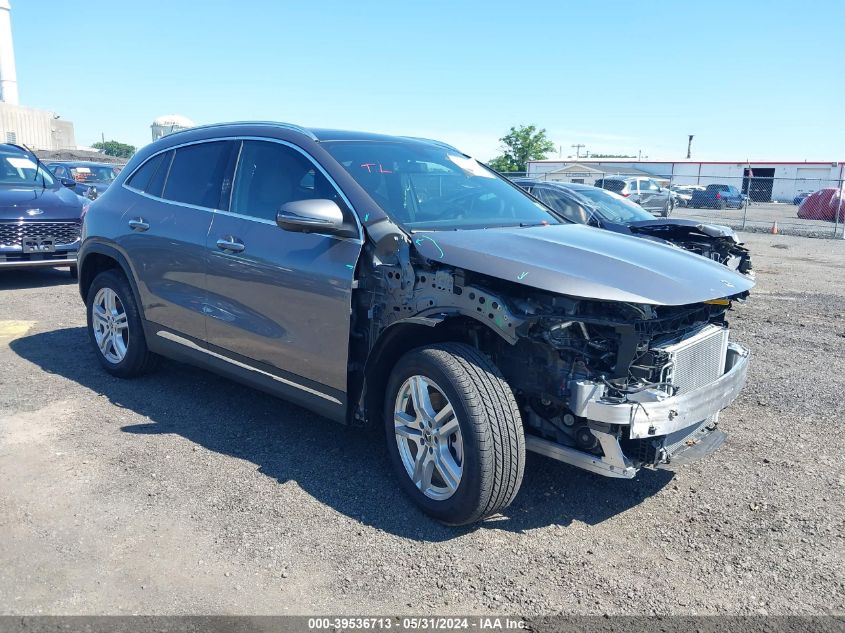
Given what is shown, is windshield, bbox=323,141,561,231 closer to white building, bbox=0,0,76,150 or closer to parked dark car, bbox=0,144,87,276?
parked dark car, bbox=0,144,87,276

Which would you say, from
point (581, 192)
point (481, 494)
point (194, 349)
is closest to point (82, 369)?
point (194, 349)

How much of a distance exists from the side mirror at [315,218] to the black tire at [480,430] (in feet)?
2.82

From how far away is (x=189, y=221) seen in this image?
15.9 feet

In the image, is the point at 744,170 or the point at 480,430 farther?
the point at 744,170

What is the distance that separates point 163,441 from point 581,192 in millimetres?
8017

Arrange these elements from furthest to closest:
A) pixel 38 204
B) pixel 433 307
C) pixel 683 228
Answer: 1. pixel 38 204
2. pixel 683 228
3. pixel 433 307

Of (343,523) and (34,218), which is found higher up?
(34,218)

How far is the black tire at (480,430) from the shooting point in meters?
3.26

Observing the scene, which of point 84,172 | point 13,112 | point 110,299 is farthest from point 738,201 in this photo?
point 13,112

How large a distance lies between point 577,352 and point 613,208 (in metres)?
7.60

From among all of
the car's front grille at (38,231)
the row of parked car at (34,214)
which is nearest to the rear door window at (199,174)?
the row of parked car at (34,214)

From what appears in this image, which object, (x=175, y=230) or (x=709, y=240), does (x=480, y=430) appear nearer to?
(x=175, y=230)

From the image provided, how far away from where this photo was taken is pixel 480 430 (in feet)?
10.7

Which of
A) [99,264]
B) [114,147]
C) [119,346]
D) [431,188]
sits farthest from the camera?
[114,147]
